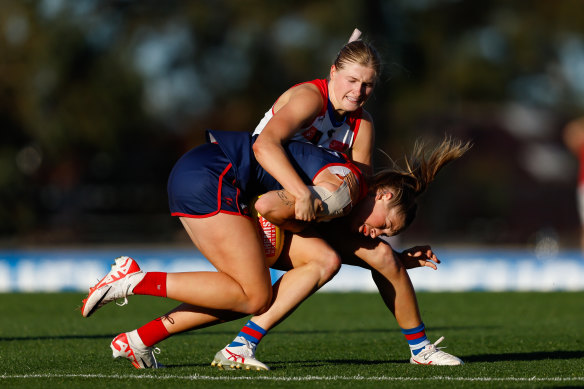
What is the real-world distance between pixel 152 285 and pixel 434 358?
1.71m

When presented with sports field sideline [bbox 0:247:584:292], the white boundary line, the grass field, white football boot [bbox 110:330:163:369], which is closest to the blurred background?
sports field sideline [bbox 0:247:584:292]

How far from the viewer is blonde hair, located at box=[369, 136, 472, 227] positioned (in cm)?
555

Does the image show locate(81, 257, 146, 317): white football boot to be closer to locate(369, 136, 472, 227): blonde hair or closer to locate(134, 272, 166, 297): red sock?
locate(134, 272, 166, 297): red sock

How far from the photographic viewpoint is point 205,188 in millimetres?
5344

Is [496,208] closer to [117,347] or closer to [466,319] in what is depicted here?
[466,319]

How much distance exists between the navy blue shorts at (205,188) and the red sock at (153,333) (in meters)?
0.66

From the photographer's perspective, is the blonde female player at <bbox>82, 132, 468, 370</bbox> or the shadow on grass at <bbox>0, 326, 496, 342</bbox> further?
the shadow on grass at <bbox>0, 326, 496, 342</bbox>

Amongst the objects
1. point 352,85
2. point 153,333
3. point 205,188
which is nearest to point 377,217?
point 352,85

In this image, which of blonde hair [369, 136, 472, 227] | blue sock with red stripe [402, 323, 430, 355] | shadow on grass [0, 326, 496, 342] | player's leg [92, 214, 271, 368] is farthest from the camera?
shadow on grass [0, 326, 496, 342]

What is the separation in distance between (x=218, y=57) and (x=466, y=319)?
18.7m

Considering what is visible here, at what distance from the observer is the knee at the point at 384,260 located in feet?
18.5

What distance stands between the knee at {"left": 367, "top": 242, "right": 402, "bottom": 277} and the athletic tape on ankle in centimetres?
48

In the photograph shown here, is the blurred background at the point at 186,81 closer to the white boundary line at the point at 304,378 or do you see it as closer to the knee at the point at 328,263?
the knee at the point at 328,263

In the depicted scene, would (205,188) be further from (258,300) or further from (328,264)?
(328,264)
